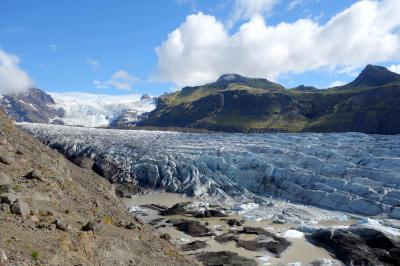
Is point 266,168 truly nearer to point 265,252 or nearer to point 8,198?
point 265,252

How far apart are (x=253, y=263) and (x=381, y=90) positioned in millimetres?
129505

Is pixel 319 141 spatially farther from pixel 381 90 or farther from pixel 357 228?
pixel 381 90

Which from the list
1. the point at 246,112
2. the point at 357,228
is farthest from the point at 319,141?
the point at 246,112

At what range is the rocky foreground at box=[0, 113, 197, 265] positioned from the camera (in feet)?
45.0

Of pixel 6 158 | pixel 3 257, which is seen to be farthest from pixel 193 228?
pixel 3 257

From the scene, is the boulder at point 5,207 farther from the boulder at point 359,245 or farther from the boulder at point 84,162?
the boulder at point 84,162

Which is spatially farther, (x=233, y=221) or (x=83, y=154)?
(x=83, y=154)

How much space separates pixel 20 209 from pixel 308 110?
155 metres

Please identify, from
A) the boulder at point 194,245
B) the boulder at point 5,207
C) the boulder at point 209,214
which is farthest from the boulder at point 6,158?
the boulder at point 209,214

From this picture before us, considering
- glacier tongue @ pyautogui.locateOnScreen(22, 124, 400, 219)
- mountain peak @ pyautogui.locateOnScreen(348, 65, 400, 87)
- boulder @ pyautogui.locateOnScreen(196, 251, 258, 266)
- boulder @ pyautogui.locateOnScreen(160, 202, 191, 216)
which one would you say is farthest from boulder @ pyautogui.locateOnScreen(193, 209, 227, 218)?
mountain peak @ pyautogui.locateOnScreen(348, 65, 400, 87)

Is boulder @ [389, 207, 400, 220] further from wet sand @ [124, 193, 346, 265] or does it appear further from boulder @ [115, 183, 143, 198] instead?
boulder @ [115, 183, 143, 198]

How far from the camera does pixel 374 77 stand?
605 feet

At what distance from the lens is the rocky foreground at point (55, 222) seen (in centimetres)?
1372

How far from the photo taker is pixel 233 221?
35438mm
